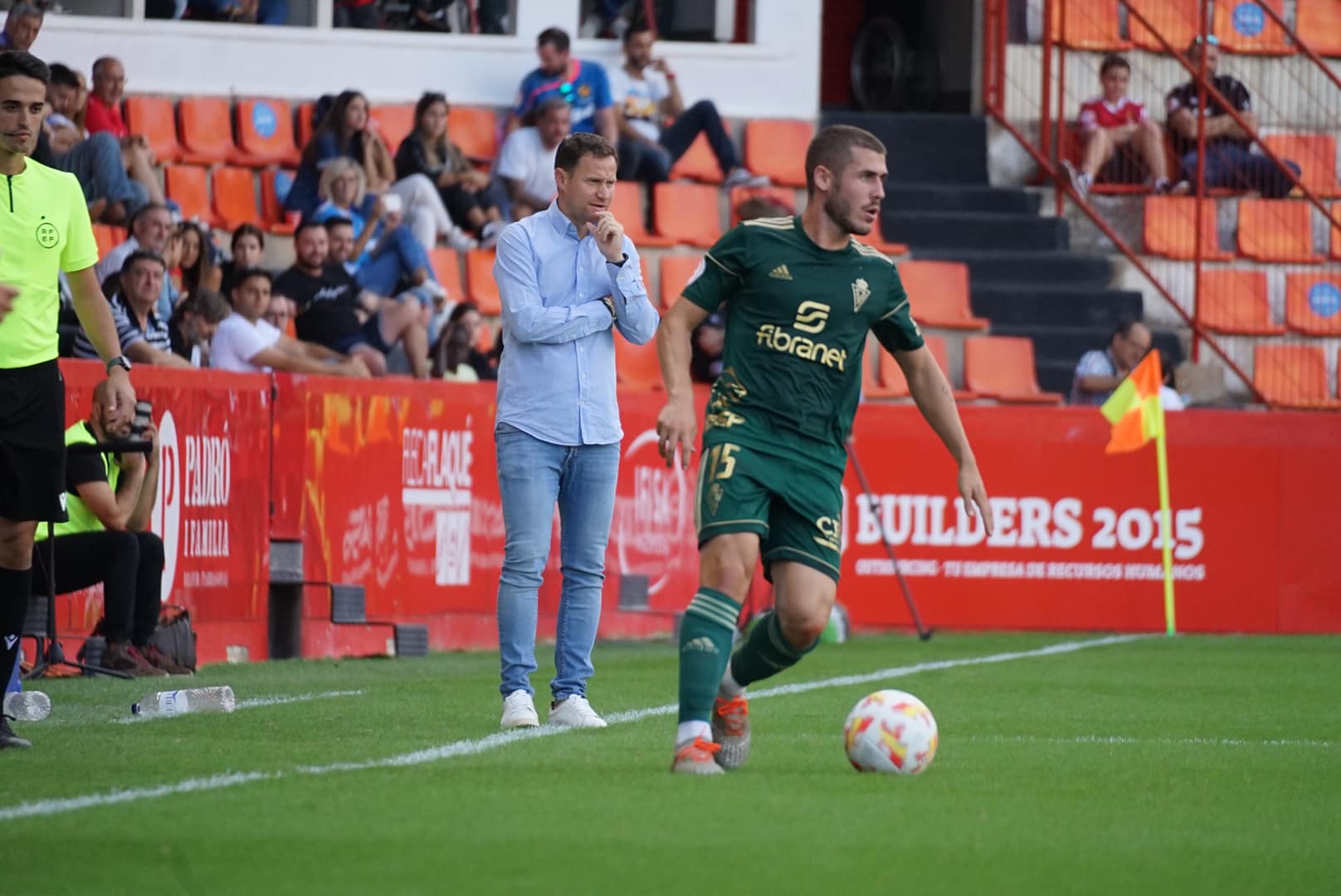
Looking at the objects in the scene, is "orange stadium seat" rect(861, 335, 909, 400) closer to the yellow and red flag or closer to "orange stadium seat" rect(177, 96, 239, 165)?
the yellow and red flag

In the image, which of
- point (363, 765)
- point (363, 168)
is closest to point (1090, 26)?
point (363, 168)

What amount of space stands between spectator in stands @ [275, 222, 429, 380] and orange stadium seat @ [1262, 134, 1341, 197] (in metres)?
9.73

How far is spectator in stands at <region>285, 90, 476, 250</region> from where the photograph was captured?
56.7 ft

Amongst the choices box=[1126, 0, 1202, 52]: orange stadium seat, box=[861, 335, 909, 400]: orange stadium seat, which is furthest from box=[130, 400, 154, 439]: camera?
box=[1126, 0, 1202, 52]: orange stadium seat

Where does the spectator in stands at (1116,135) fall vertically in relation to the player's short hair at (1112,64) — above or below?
below

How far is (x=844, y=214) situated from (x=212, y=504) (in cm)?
584

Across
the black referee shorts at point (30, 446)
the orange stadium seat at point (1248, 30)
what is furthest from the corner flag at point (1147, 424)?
the black referee shorts at point (30, 446)

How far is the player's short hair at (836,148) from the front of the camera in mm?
6770

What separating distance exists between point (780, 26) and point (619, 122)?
10.1 ft

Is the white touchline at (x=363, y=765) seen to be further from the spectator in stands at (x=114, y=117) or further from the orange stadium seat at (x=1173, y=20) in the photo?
the orange stadium seat at (x=1173, y=20)

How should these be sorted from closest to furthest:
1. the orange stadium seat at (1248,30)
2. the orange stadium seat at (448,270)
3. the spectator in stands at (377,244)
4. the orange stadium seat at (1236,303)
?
the spectator in stands at (377,244), the orange stadium seat at (448,270), the orange stadium seat at (1236,303), the orange stadium seat at (1248,30)

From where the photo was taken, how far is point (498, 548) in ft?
45.4

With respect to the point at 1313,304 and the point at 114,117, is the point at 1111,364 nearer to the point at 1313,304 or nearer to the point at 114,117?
the point at 1313,304

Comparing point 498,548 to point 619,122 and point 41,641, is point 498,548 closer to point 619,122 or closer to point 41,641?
point 41,641
